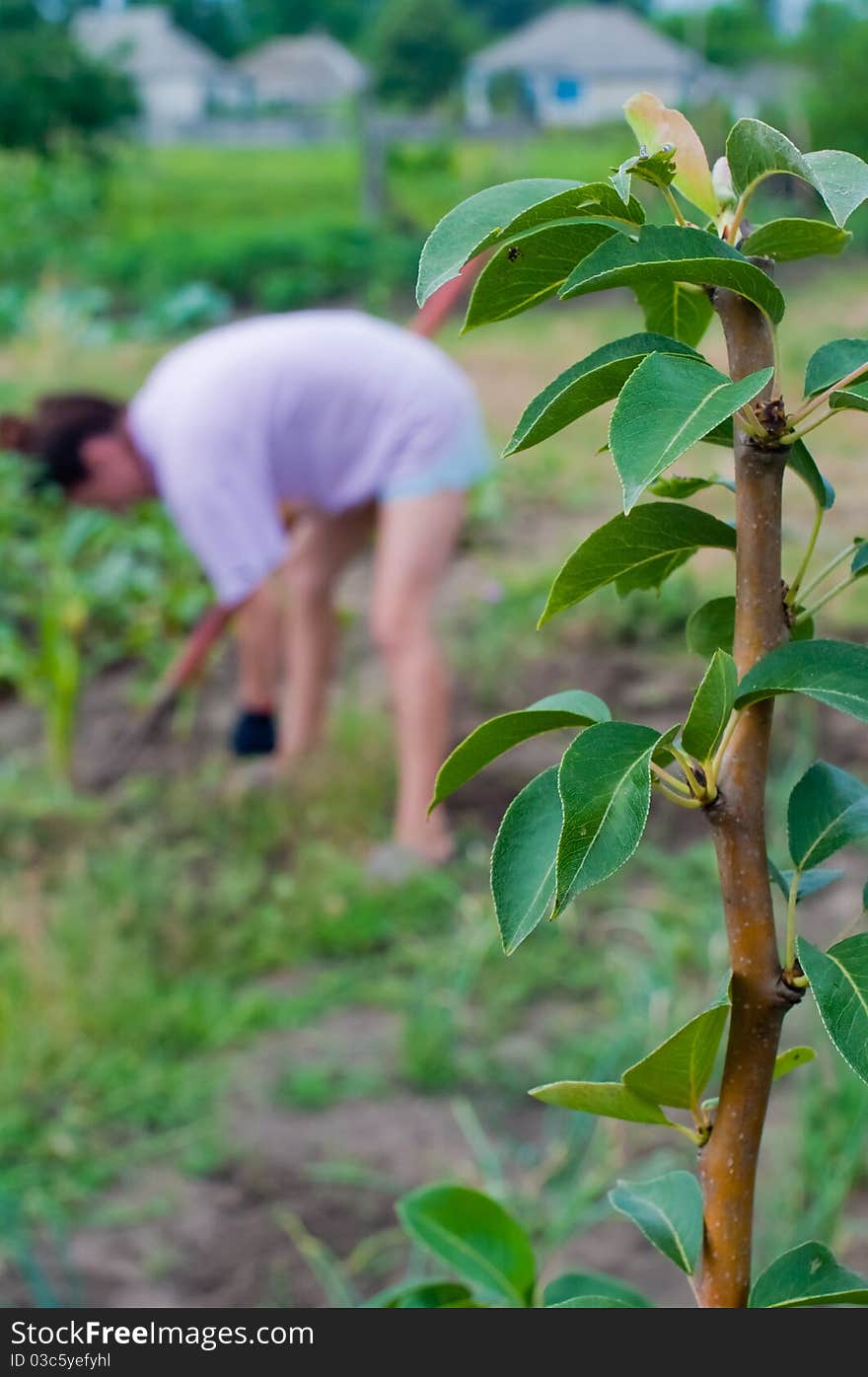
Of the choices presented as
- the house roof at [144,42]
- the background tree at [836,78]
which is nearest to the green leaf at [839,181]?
the background tree at [836,78]

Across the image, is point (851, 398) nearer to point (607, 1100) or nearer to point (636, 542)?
point (636, 542)

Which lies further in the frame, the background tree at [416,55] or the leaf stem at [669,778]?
the background tree at [416,55]

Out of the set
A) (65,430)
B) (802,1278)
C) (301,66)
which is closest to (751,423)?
(802,1278)

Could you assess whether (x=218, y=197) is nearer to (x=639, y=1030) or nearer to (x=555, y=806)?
(x=639, y=1030)

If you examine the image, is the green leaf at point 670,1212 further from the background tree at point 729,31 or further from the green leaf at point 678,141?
the background tree at point 729,31

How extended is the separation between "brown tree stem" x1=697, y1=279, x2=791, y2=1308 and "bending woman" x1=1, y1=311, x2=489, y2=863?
9.22 feet

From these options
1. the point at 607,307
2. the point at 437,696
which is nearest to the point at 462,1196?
the point at 437,696

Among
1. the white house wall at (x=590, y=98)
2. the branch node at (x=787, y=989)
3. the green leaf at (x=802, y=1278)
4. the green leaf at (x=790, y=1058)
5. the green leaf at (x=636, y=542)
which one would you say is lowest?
the white house wall at (x=590, y=98)

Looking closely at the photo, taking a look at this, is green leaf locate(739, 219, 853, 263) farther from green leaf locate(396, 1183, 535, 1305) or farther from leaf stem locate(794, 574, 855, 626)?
green leaf locate(396, 1183, 535, 1305)

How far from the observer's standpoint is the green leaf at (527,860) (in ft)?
2.01

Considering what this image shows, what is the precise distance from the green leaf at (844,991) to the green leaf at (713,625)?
205mm

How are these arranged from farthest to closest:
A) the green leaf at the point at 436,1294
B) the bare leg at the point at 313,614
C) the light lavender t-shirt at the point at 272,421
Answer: the bare leg at the point at 313,614 → the light lavender t-shirt at the point at 272,421 → the green leaf at the point at 436,1294

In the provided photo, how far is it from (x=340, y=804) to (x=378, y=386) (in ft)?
3.27

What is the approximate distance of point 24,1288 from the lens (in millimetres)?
2164
